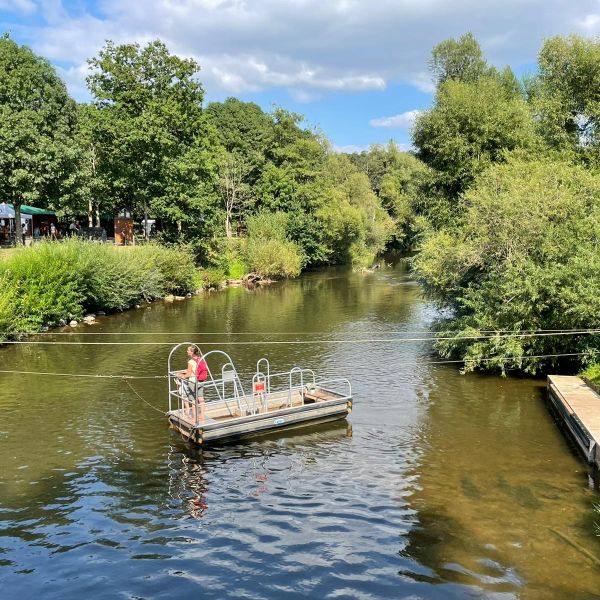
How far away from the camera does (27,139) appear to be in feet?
146

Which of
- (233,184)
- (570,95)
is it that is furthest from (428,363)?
(233,184)

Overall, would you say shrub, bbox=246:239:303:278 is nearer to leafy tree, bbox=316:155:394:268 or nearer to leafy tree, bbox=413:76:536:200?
leafy tree, bbox=316:155:394:268

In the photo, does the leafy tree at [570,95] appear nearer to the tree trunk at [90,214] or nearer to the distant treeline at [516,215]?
the distant treeline at [516,215]

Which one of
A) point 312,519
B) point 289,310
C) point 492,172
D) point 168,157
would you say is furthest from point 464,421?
point 168,157

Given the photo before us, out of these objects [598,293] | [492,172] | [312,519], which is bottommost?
[312,519]

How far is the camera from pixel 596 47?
116 feet

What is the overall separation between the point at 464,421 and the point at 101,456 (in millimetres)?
11596

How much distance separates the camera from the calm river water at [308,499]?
10.7m

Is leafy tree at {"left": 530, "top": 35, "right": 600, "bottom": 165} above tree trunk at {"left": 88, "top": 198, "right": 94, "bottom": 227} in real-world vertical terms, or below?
above

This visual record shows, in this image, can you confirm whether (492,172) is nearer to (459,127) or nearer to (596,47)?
(459,127)

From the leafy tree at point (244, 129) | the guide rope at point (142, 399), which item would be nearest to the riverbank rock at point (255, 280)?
the leafy tree at point (244, 129)

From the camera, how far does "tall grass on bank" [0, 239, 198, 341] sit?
32.3m

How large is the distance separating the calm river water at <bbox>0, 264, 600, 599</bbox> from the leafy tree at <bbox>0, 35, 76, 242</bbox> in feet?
83.4

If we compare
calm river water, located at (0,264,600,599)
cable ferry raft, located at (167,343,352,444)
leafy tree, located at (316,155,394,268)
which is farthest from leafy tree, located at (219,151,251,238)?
cable ferry raft, located at (167,343,352,444)
